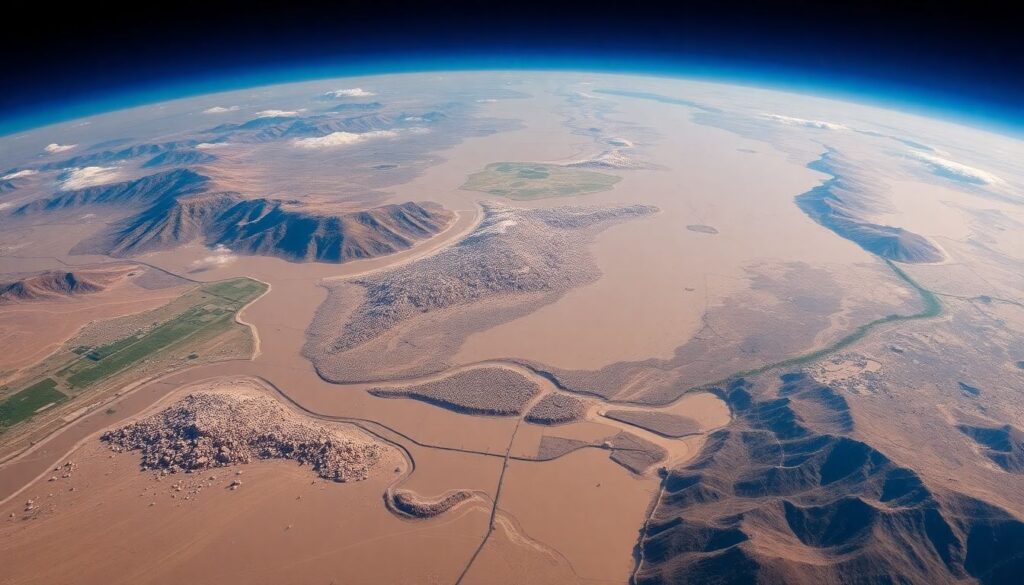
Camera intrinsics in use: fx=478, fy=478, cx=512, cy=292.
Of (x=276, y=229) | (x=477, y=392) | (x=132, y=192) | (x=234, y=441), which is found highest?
(x=132, y=192)

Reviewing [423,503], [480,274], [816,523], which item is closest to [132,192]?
[480,274]

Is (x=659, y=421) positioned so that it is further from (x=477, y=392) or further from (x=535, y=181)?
(x=535, y=181)

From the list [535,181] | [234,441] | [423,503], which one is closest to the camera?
[423,503]

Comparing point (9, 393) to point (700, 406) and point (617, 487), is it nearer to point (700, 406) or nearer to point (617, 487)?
point (617, 487)

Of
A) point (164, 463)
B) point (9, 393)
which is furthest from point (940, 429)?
point (9, 393)

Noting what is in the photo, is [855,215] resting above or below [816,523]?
above

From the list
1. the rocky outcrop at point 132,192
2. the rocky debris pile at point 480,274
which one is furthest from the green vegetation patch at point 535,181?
the rocky outcrop at point 132,192
